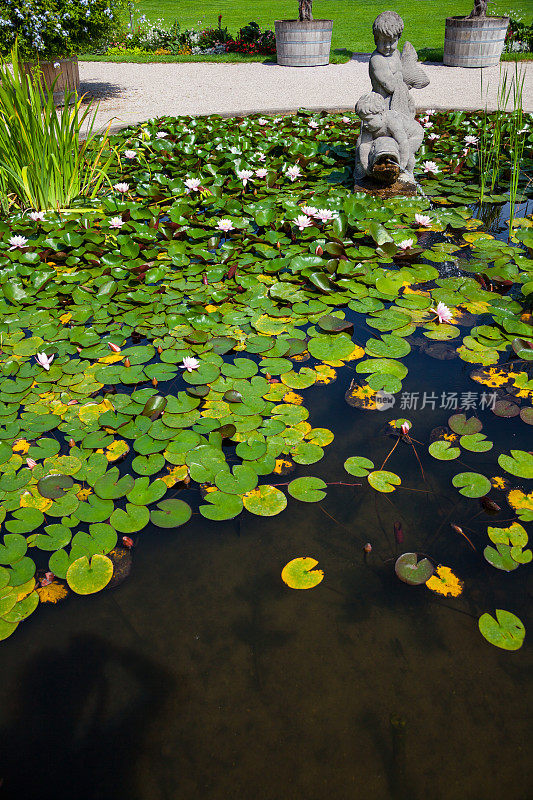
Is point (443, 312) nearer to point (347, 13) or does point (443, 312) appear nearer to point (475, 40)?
point (475, 40)

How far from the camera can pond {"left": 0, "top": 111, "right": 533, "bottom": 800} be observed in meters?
1.19

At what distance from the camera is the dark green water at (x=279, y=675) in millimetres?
1142

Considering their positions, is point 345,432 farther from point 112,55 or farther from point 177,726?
point 112,55

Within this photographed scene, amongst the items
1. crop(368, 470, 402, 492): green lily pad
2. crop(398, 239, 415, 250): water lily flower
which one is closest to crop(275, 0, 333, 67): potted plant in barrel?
crop(398, 239, 415, 250): water lily flower

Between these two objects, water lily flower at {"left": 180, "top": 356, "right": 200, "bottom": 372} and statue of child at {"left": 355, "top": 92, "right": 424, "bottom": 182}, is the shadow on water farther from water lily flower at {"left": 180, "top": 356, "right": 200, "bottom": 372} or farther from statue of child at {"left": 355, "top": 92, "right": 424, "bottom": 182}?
statue of child at {"left": 355, "top": 92, "right": 424, "bottom": 182}

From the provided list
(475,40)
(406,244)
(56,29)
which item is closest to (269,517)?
(406,244)

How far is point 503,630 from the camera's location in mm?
1351

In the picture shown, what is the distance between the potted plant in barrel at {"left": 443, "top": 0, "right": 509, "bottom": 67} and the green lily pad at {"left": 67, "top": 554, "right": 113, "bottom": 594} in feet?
33.3

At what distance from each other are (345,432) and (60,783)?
1.35m

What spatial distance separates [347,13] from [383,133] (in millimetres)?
15051

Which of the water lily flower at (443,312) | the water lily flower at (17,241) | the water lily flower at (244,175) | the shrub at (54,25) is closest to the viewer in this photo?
the water lily flower at (443,312)

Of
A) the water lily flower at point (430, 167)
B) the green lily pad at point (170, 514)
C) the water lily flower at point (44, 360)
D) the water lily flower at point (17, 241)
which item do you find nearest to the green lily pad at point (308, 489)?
the green lily pad at point (170, 514)

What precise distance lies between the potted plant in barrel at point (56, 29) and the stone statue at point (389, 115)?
4.02 metres

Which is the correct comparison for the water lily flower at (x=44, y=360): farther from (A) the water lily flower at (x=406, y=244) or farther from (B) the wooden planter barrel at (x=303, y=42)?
(B) the wooden planter barrel at (x=303, y=42)
